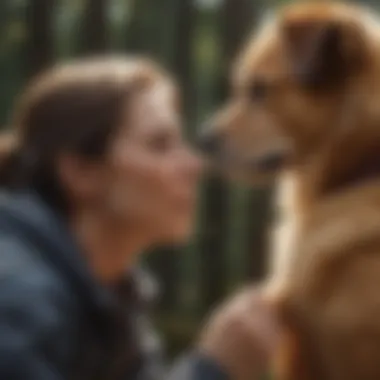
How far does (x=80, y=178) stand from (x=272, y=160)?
1.31ft

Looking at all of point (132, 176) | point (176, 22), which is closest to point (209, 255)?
point (176, 22)

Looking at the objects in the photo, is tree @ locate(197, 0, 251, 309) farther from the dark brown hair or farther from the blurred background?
the dark brown hair

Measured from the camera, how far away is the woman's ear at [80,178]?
1.51 metres

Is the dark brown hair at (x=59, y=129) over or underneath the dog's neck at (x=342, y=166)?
over

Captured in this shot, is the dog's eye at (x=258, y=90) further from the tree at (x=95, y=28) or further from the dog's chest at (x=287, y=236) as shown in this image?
the tree at (x=95, y=28)

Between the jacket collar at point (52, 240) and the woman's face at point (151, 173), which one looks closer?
the jacket collar at point (52, 240)

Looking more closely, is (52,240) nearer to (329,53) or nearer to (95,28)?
(329,53)

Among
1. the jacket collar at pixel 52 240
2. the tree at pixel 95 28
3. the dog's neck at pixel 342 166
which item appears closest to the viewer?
the jacket collar at pixel 52 240

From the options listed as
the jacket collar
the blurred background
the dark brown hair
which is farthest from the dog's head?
the blurred background

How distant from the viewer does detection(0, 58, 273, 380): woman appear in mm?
1354

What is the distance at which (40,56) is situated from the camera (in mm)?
2803

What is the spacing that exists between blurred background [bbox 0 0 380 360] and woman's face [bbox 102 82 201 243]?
112cm

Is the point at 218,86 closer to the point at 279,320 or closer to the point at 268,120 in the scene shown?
the point at 268,120

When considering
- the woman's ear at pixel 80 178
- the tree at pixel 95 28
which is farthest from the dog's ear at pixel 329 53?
the tree at pixel 95 28
